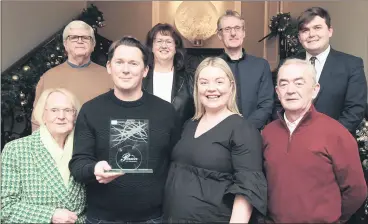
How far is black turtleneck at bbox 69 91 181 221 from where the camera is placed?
233 cm

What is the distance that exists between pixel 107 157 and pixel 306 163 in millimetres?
956

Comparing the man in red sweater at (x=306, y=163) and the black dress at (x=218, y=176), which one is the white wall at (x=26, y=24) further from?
the man in red sweater at (x=306, y=163)

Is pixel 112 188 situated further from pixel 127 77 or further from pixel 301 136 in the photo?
pixel 301 136

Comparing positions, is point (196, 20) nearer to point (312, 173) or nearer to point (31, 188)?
point (31, 188)

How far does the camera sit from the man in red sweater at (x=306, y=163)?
86.8 inches

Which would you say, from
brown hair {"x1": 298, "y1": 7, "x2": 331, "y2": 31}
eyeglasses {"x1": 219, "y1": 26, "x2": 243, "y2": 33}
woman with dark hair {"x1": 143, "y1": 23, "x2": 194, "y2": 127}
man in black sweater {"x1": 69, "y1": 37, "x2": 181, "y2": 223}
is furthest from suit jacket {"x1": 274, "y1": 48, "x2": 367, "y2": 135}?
man in black sweater {"x1": 69, "y1": 37, "x2": 181, "y2": 223}

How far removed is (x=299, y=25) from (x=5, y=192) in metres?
2.11

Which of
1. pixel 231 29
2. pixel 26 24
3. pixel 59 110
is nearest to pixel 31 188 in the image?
pixel 59 110

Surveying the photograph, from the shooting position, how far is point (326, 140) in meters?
2.24

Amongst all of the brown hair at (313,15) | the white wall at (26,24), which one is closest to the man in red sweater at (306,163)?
the brown hair at (313,15)

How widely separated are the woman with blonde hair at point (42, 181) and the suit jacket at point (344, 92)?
A: 1.64 metres

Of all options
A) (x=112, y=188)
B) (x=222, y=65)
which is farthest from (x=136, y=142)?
(x=222, y=65)

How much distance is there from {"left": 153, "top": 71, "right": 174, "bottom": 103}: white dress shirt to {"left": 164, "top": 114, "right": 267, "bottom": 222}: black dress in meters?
0.89

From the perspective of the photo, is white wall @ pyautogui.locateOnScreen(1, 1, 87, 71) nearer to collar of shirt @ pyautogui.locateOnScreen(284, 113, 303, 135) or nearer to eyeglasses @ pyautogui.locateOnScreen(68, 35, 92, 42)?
eyeglasses @ pyautogui.locateOnScreen(68, 35, 92, 42)
